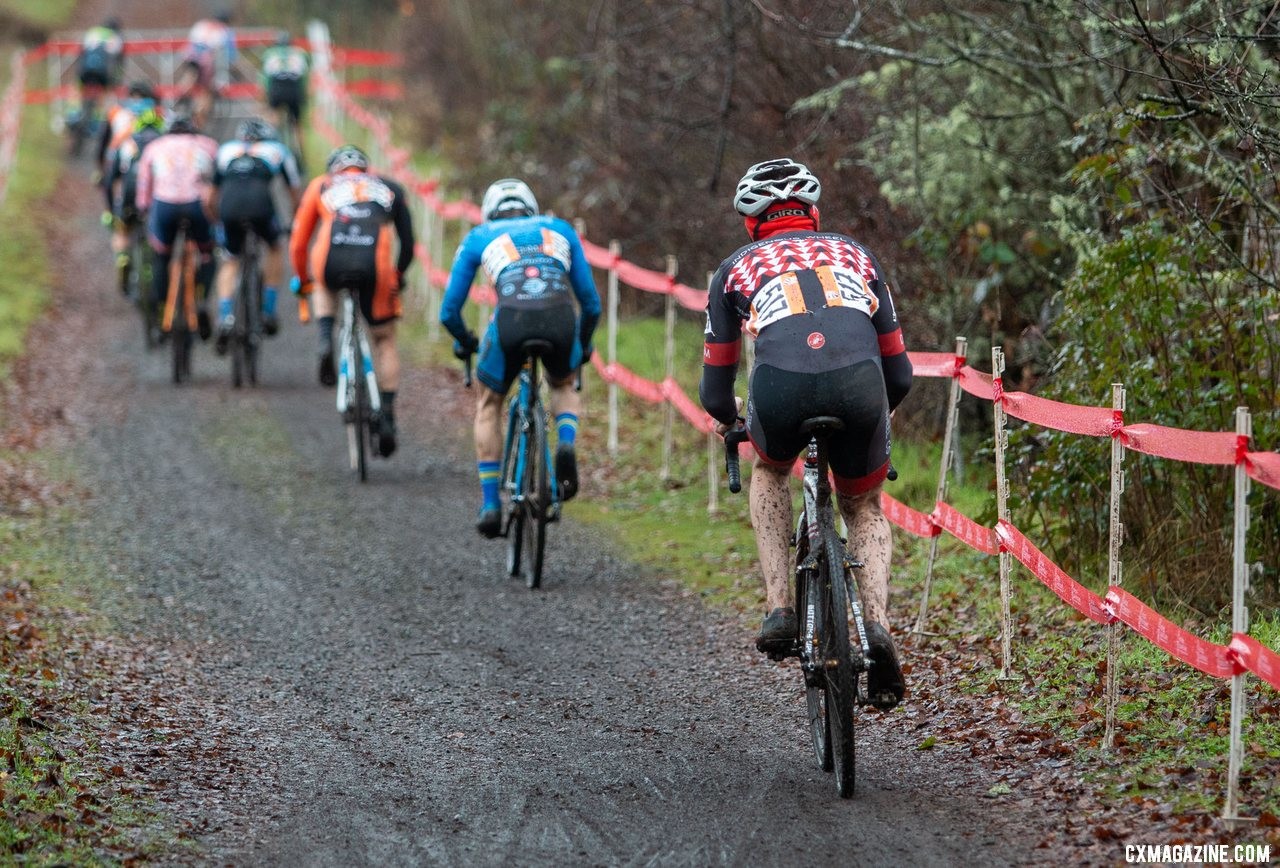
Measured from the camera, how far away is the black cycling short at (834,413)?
19.4 feet

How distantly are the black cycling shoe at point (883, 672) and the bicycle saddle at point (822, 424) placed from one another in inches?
28.8

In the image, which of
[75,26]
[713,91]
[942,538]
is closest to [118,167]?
[713,91]

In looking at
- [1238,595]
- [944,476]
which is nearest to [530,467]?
[944,476]

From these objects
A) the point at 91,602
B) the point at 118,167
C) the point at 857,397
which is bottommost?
the point at 91,602

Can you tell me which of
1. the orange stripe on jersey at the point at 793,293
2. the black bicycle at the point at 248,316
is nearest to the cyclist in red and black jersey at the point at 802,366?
the orange stripe on jersey at the point at 793,293

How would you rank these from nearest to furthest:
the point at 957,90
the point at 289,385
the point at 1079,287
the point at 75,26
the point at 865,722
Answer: the point at 865,722 < the point at 1079,287 < the point at 957,90 < the point at 289,385 < the point at 75,26

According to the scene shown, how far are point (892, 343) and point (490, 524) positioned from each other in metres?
4.12

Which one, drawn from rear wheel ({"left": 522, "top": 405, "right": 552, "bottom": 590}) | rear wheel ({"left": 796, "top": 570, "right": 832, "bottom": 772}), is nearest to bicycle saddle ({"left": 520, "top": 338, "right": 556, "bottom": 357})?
rear wheel ({"left": 522, "top": 405, "right": 552, "bottom": 590})

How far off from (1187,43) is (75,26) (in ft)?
128

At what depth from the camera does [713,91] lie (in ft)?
47.1

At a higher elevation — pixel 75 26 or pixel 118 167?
pixel 75 26

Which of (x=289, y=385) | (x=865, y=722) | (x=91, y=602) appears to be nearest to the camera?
(x=865, y=722)

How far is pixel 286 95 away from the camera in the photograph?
2725 centimetres

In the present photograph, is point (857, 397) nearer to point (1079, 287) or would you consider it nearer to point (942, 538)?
point (1079, 287)
